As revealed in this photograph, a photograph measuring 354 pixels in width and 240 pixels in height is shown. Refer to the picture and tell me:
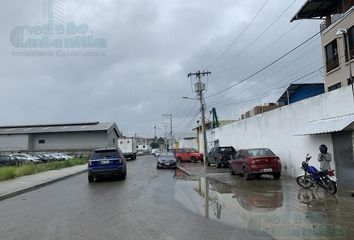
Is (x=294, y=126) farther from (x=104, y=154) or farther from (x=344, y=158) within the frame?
(x=104, y=154)

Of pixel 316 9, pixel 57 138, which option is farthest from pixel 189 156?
pixel 57 138

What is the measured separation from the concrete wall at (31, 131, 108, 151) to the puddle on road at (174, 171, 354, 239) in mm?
73680

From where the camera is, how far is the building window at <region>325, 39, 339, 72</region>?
1161 inches

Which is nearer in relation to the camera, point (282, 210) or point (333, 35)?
point (282, 210)

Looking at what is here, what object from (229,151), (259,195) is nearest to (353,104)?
(259,195)

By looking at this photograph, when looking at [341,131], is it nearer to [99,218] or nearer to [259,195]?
[259,195]

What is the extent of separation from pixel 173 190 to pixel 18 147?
3032 inches

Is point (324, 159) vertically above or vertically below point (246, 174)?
above

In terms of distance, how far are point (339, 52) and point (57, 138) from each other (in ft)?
232

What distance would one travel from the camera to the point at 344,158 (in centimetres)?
1473

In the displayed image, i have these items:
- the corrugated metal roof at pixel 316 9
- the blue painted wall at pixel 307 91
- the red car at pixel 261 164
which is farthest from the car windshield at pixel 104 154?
the blue painted wall at pixel 307 91

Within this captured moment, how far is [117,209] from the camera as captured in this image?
1144 centimetres

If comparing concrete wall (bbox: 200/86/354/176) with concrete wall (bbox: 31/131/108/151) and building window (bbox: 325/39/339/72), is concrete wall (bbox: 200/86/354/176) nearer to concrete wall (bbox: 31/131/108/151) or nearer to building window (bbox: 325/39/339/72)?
building window (bbox: 325/39/339/72)

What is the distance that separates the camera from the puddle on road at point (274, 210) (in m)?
8.20
